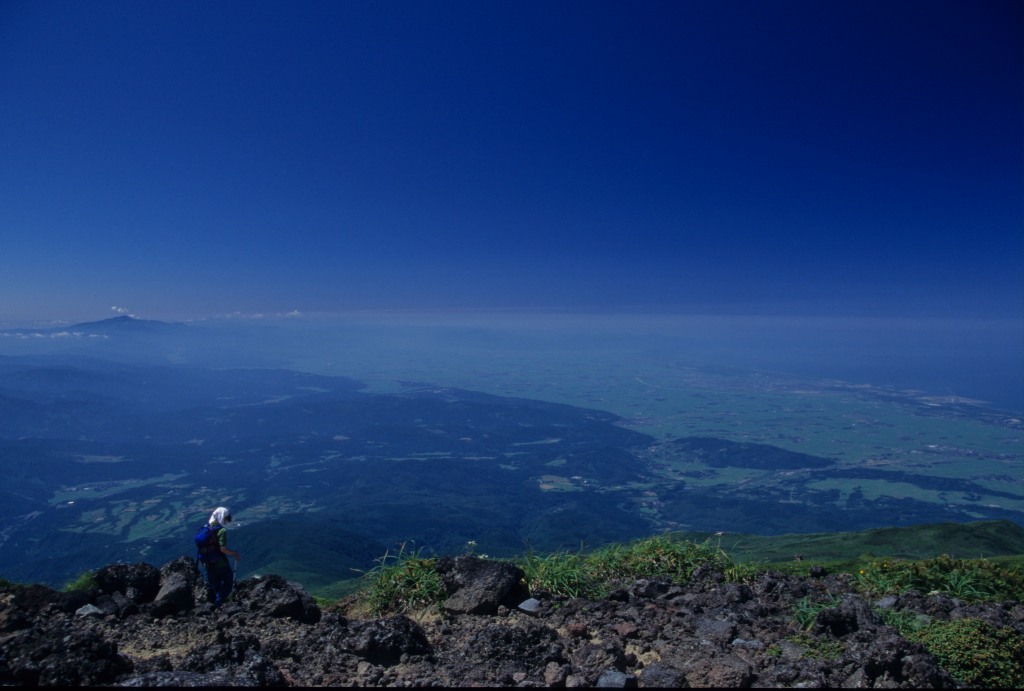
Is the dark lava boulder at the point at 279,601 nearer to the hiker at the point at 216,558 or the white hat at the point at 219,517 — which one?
the hiker at the point at 216,558

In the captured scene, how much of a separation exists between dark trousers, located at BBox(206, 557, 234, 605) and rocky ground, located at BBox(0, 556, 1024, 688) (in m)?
0.21

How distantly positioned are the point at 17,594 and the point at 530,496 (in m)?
128

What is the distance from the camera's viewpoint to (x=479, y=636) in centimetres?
568

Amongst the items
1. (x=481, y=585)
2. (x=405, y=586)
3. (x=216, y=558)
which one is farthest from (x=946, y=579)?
(x=216, y=558)

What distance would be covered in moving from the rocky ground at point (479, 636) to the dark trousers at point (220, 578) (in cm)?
21

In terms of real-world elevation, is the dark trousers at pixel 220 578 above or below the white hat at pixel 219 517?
below

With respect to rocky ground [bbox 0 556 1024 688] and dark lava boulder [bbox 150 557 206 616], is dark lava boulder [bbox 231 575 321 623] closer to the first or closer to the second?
rocky ground [bbox 0 556 1024 688]

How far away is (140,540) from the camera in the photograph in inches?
3661

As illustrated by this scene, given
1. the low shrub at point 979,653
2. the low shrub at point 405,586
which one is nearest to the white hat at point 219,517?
the low shrub at point 405,586

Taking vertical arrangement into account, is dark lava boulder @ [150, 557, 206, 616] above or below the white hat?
below

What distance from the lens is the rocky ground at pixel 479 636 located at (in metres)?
4.70

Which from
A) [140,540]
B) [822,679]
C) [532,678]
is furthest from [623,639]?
[140,540]

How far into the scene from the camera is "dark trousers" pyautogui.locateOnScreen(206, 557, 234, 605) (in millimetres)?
7684

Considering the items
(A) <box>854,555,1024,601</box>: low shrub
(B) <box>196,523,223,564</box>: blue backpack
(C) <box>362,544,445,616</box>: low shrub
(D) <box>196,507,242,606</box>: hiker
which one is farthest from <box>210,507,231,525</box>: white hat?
(A) <box>854,555,1024,601</box>: low shrub
